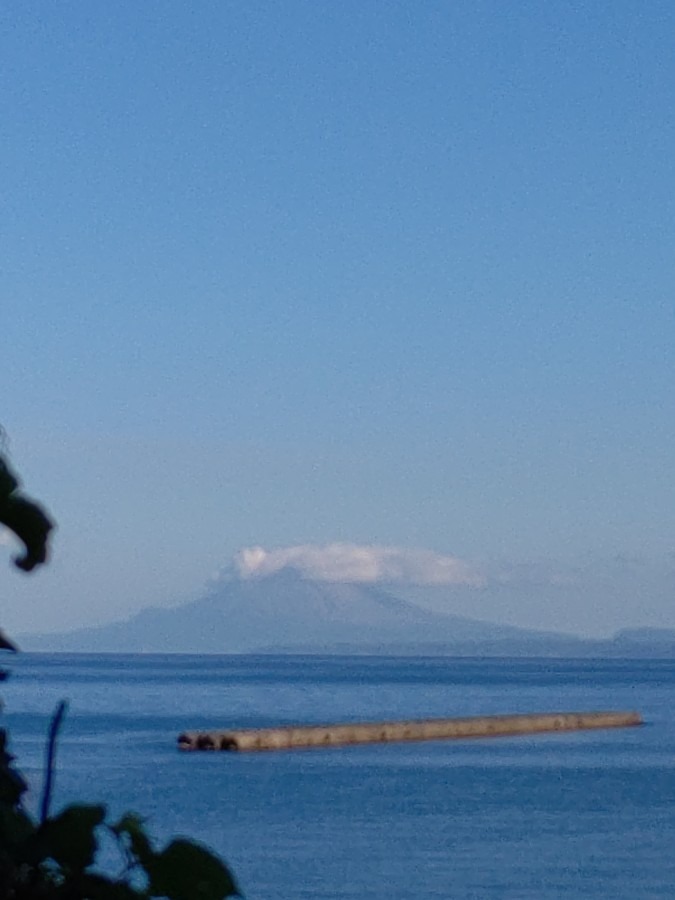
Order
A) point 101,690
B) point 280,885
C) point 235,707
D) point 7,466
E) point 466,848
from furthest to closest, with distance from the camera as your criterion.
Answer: point 101,690
point 235,707
point 466,848
point 280,885
point 7,466

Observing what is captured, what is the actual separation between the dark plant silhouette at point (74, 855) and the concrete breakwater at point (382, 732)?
61.0 meters

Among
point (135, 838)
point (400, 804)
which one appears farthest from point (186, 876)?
point (400, 804)

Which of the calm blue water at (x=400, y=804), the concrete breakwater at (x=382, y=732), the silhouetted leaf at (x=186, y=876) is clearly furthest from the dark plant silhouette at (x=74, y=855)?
the concrete breakwater at (x=382, y=732)

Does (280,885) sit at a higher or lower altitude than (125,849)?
lower

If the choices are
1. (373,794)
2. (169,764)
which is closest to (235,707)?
(169,764)

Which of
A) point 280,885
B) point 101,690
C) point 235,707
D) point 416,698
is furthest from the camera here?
point 101,690

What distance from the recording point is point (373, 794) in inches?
1992

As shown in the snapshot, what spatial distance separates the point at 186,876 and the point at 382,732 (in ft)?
216

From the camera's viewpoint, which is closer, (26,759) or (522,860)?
(522,860)

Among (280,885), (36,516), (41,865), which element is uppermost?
(36,516)

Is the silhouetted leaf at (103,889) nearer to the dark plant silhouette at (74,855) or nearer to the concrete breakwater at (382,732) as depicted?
the dark plant silhouette at (74,855)

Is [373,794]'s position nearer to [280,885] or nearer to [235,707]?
[280,885]

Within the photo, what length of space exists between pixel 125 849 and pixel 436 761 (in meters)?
58.7

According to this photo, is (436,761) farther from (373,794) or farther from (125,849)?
(125,849)
